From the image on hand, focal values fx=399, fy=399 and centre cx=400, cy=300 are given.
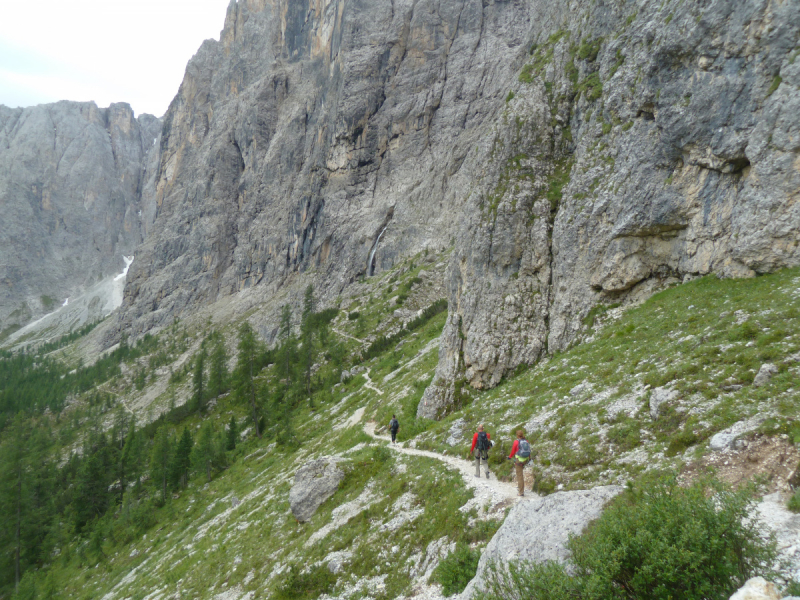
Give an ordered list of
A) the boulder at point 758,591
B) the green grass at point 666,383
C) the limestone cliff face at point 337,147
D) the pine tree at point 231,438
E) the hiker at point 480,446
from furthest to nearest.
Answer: the limestone cliff face at point 337,147, the pine tree at point 231,438, the hiker at point 480,446, the green grass at point 666,383, the boulder at point 758,591

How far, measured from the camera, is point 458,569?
1059 cm

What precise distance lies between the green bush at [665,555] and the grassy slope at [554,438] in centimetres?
508

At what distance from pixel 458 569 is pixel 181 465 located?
6366 cm

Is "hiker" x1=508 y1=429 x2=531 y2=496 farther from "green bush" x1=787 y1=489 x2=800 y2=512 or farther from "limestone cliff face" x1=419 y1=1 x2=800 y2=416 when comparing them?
"limestone cliff face" x1=419 y1=1 x2=800 y2=416

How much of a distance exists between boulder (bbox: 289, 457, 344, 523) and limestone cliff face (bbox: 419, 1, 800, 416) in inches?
415

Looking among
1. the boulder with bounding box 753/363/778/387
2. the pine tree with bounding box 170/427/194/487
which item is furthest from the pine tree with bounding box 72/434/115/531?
the boulder with bounding box 753/363/778/387

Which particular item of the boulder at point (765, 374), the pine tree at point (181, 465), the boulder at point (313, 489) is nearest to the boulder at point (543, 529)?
the boulder at point (765, 374)

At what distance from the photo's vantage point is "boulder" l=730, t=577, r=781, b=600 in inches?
186

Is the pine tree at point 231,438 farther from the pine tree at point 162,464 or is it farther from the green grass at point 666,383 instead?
the green grass at point 666,383

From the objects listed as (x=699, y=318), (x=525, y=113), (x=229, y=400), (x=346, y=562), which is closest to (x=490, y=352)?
(x=699, y=318)

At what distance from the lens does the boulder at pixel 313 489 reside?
22.0 m

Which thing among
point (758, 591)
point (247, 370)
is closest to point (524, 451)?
point (758, 591)

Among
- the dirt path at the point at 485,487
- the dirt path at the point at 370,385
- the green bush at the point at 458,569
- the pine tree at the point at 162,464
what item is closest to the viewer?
the green bush at the point at 458,569

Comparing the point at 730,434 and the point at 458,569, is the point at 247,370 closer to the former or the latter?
the point at 458,569
